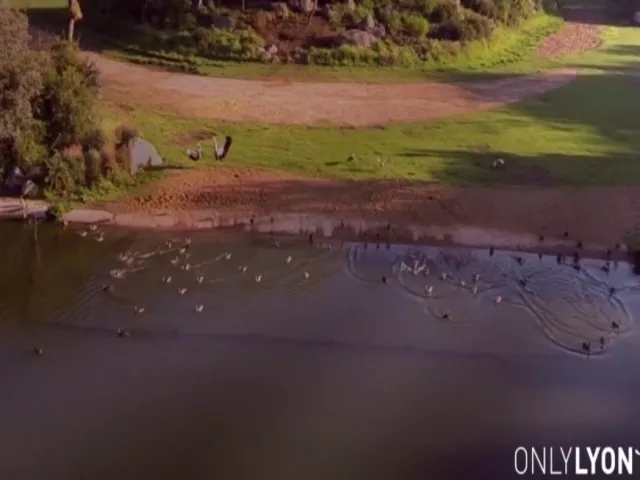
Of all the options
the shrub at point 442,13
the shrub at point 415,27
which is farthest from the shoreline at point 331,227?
the shrub at point 442,13

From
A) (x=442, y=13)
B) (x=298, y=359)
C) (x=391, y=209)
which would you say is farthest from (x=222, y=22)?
(x=298, y=359)

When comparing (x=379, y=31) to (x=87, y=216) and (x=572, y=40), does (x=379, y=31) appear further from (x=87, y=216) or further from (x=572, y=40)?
(x=87, y=216)

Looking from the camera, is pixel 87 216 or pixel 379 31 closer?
pixel 87 216

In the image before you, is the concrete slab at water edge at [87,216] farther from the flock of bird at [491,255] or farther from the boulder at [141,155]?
the flock of bird at [491,255]

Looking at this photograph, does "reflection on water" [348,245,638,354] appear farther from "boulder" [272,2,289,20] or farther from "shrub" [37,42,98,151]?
"boulder" [272,2,289,20]

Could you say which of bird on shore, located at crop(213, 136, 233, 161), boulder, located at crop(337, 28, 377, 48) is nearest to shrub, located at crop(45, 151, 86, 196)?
bird on shore, located at crop(213, 136, 233, 161)
